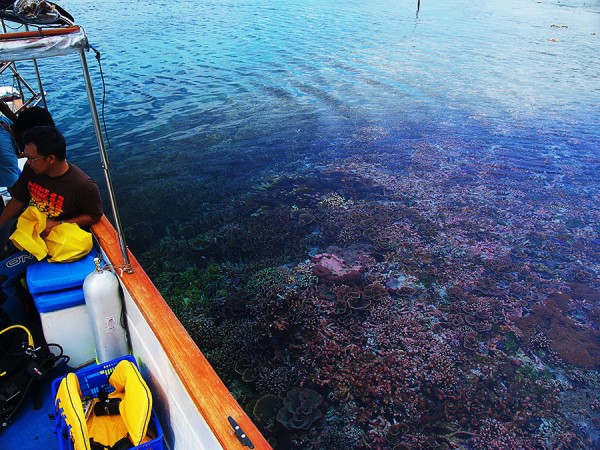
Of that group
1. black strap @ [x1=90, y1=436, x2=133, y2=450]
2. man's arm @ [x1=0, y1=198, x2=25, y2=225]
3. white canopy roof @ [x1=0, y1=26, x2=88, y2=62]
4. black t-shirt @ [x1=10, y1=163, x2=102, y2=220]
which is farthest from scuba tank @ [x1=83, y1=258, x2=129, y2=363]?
man's arm @ [x1=0, y1=198, x2=25, y2=225]

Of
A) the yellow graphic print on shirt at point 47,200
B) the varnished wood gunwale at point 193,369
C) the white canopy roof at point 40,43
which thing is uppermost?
the white canopy roof at point 40,43

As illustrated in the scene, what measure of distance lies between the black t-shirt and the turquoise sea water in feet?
7.34

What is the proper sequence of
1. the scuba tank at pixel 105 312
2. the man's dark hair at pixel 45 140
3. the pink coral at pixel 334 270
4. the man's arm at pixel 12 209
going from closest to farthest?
the scuba tank at pixel 105 312 → the man's dark hair at pixel 45 140 → the man's arm at pixel 12 209 → the pink coral at pixel 334 270

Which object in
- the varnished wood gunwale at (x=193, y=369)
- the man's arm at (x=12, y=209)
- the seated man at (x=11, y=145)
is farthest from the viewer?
the seated man at (x=11, y=145)

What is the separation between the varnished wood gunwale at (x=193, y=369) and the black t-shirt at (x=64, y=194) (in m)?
0.81

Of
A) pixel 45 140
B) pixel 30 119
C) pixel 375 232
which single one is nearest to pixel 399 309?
pixel 375 232

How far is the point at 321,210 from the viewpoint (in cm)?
797

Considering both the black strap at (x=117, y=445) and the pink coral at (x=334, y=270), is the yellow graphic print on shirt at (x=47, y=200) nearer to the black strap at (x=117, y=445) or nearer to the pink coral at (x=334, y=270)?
the black strap at (x=117, y=445)

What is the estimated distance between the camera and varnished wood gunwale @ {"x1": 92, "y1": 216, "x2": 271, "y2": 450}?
200 centimetres

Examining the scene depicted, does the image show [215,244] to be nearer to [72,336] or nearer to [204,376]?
[72,336]

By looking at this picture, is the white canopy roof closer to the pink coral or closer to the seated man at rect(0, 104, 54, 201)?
the seated man at rect(0, 104, 54, 201)

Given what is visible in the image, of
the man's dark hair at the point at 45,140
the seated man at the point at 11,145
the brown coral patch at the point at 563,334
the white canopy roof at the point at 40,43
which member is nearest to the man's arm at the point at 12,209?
the seated man at the point at 11,145

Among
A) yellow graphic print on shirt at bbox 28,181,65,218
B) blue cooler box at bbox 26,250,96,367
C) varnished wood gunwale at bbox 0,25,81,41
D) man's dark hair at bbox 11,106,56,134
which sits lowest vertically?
blue cooler box at bbox 26,250,96,367

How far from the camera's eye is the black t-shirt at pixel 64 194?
358 centimetres
